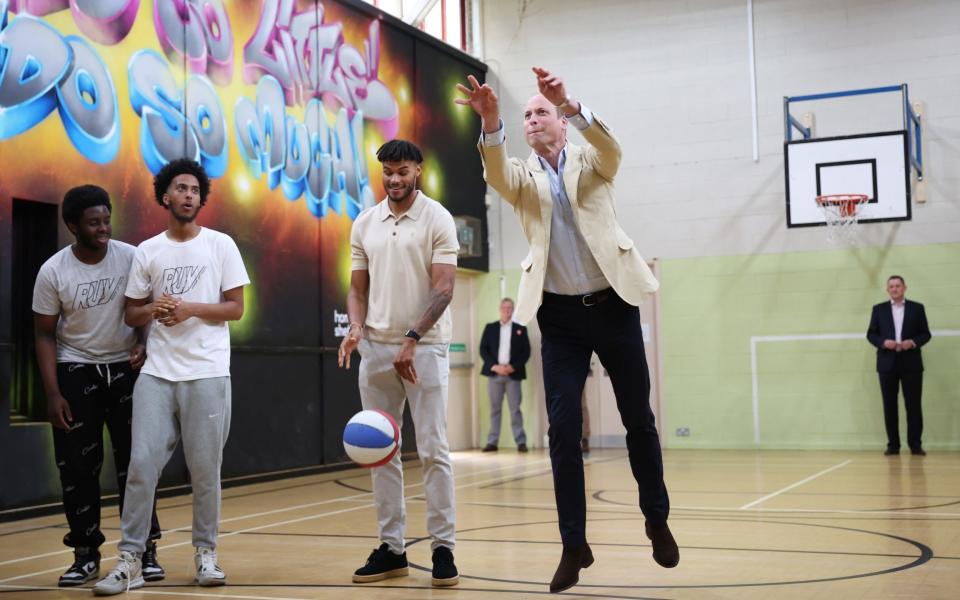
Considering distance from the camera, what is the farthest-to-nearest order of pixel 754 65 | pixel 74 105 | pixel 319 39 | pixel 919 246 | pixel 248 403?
pixel 754 65
pixel 919 246
pixel 319 39
pixel 248 403
pixel 74 105

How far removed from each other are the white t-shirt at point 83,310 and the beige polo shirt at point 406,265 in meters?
1.12

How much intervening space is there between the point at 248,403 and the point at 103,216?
209 inches

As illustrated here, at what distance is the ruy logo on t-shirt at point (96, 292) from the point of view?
4656 millimetres

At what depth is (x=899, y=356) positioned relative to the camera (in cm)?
1183

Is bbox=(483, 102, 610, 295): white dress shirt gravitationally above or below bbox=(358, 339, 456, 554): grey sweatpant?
above

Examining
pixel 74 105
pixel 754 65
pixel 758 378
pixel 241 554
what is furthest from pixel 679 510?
pixel 754 65

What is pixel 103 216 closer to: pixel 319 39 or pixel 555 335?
pixel 555 335

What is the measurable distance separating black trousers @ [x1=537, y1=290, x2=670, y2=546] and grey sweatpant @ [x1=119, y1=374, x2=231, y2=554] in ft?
4.81

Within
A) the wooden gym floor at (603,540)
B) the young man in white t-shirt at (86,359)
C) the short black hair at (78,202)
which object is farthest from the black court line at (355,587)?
the short black hair at (78,202)

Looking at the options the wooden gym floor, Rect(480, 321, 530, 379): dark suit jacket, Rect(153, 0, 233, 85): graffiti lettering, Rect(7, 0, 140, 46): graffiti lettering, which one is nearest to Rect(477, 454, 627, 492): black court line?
the wooden gym floor

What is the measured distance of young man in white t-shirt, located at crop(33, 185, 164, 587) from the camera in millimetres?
4621

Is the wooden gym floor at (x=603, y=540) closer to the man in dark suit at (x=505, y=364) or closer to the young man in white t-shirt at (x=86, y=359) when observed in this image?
the young man in white t-shirt at (x=86, y=359)

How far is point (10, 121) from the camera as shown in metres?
7.56

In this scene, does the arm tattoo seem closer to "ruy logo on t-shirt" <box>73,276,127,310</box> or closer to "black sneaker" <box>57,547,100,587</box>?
"ruy logo on t-shirt" <box>73,276,127,310</box>
